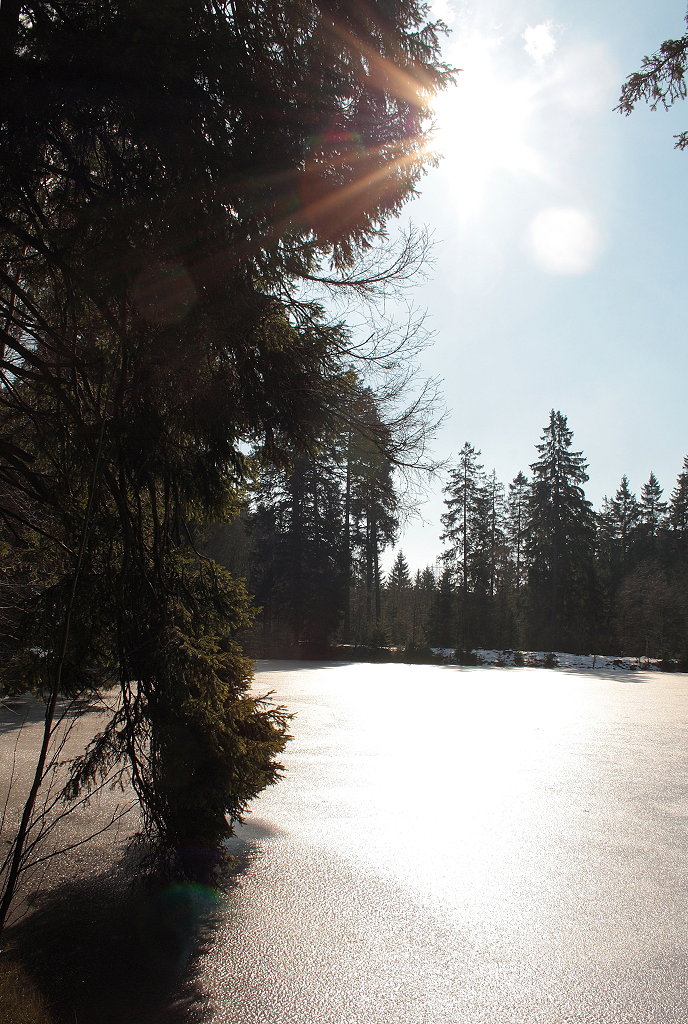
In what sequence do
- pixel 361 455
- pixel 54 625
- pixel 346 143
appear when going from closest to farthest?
pixel 54 625, pixel 346 143, pixel 361 455

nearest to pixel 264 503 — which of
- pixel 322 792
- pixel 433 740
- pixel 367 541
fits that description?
pixel 367 541

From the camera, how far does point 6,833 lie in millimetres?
3896

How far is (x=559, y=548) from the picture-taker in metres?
32.2

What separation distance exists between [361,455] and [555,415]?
33.0 meters

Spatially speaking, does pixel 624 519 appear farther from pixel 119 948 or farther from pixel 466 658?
pixel 119 948

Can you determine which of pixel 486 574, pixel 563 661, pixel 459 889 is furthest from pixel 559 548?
pixel 459 889

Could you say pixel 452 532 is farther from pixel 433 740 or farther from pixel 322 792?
pixel 322 792

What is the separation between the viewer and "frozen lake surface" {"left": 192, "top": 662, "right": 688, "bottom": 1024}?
2.37 m

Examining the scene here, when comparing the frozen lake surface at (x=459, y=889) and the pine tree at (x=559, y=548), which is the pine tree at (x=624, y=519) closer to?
the pine tree at (x=559, y=548)

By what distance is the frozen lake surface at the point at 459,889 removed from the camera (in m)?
2.37

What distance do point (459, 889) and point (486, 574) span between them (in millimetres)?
31857

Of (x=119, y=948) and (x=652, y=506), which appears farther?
(x=652, y=506)

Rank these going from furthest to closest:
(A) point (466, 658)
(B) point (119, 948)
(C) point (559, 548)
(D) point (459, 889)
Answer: (C) point (559, 548)
(A) point (466, 658)
(D) point (459, 889)
(B) point (119, 948)

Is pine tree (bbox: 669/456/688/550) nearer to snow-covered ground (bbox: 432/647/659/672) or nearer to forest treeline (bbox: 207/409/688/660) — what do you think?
forest treeline (bbox: 207/409/688/660)
